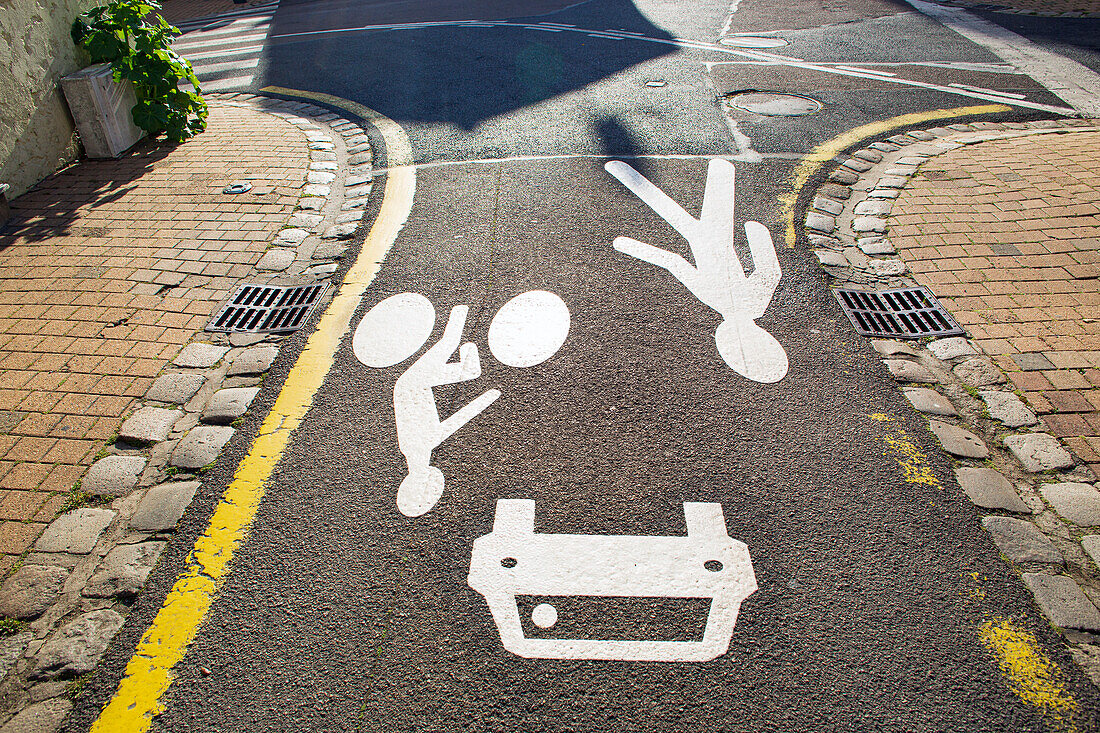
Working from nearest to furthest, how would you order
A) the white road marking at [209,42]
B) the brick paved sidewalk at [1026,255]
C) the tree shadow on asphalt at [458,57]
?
the brick paved sidewalk at [1026,255], the tree shadow on asphalt at [458,57], the white road marking at [209,42]

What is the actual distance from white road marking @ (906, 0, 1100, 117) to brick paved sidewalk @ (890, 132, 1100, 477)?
1593 millimetres

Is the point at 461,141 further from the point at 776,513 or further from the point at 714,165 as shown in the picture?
the point at 776,513

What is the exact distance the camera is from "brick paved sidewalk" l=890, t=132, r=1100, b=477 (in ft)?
12.7

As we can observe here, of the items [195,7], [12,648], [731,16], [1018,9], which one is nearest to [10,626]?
[12,648]

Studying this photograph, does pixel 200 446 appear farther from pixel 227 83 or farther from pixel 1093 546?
pixel 227 83

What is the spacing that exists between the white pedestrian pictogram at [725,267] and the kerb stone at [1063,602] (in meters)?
1.61

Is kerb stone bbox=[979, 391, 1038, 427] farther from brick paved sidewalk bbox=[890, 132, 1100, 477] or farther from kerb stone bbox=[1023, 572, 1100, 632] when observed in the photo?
kerb stone bbox=[1023, 572, 1100, 632]

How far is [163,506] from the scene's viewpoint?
3.25 meters

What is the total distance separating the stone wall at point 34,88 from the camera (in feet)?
20.0

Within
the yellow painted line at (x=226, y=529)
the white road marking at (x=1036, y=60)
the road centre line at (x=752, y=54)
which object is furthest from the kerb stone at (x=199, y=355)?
the white road marking at (x=1036, y=60)

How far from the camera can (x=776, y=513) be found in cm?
311

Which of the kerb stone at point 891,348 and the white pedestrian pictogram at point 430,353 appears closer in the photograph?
the white pedestrian pictogram at point 430,353

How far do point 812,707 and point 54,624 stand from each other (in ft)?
9.97

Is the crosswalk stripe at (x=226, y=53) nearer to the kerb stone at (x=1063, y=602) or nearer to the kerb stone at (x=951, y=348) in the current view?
the kerb stone at (x=951, y=348)
